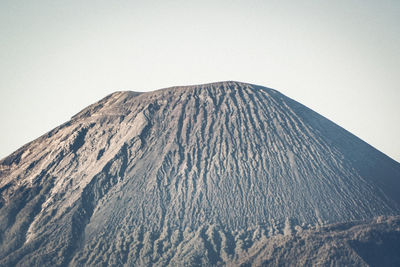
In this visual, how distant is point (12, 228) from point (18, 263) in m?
8.21

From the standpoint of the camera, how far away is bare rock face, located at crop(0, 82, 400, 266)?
6016cm

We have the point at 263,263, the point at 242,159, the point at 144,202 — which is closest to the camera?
the point at 263,263

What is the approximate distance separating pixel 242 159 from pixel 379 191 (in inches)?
906

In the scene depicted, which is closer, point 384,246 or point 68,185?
point 384,246

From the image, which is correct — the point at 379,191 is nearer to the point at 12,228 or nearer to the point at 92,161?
the point at 92,161

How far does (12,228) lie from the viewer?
69062mm

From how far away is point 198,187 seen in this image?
231 ft

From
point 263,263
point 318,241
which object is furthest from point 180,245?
point 318,241

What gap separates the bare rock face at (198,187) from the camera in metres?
60.2

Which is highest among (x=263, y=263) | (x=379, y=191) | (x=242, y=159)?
(x=242, y=159)

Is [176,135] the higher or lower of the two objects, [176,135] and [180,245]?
the higher

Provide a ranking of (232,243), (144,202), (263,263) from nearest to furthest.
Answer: (263,263) < (232,243) < (144,202)

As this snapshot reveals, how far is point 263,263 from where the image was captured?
54469mm

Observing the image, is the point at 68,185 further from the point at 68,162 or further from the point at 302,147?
the point at 302,147
